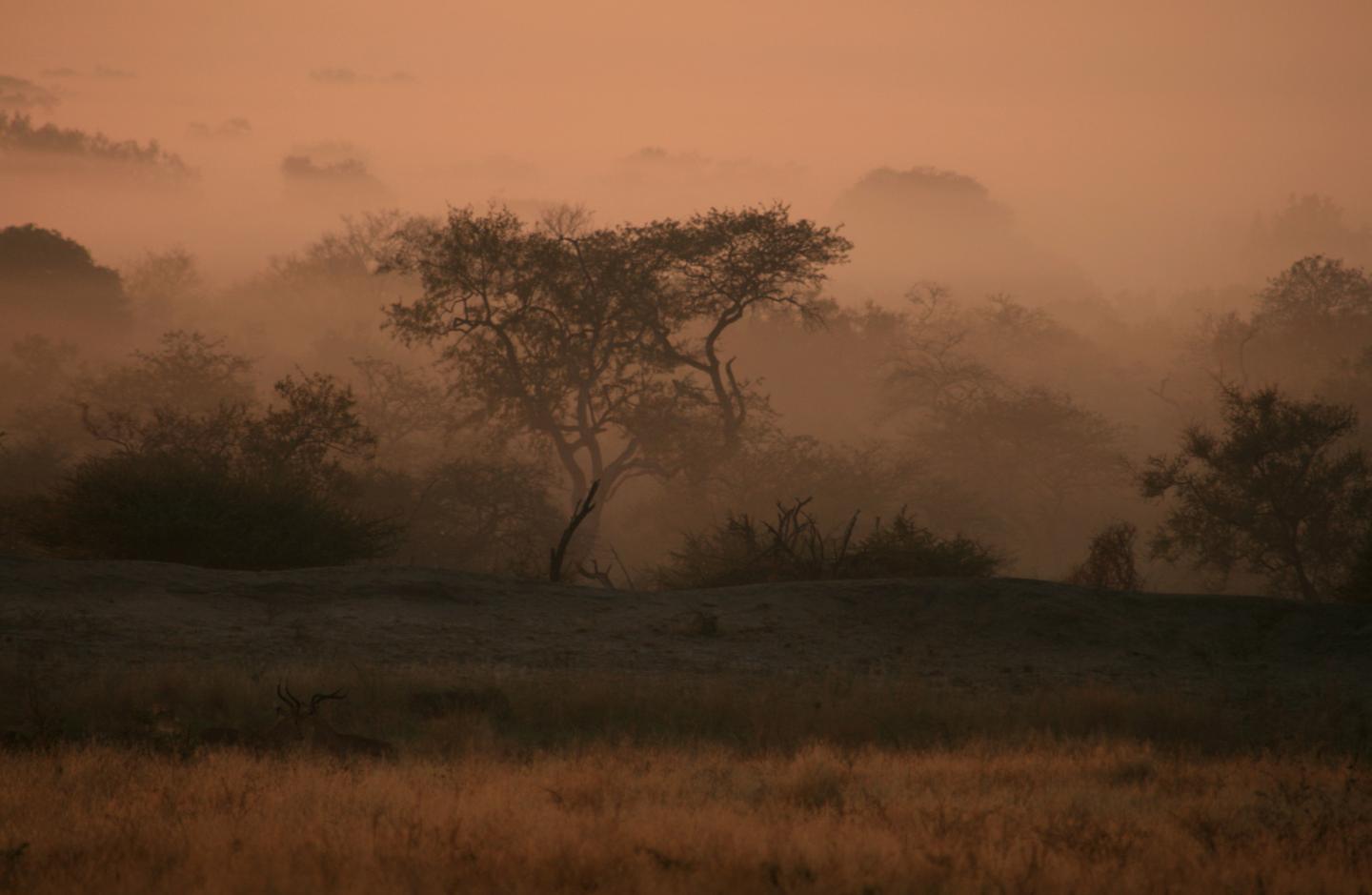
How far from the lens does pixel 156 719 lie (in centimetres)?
1159

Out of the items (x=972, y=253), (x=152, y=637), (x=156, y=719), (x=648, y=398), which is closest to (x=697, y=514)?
(x=648, y=398)

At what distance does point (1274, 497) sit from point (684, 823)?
27355 mm

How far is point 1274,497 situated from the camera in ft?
106

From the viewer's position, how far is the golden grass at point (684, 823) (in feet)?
24.6

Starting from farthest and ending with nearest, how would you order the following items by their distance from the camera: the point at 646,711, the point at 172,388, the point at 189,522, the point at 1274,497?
the point at 172,388, the point at 1274,497, the point at 189,522, the point at 646,711

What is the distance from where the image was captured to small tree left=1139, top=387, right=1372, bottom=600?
32094mm

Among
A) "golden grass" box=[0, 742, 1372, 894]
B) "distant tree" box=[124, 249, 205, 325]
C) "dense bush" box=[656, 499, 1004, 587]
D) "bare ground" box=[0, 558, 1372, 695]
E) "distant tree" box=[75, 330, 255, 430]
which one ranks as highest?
"distant tree" box=[124, 249, 205, 325]

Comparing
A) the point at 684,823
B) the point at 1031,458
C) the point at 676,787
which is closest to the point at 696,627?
the point at 676,787

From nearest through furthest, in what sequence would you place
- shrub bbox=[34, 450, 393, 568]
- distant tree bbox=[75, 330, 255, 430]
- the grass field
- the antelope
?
the grass field
the antelope
shrub bbox=[34, 450, 393, 568]
distant tree bbox=[75, 330, 255, 430]

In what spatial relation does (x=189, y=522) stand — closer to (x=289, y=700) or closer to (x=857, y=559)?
(x=857, y=559)

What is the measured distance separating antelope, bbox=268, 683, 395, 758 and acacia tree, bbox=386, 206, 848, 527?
29.3 metres

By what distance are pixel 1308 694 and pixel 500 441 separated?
104 feet

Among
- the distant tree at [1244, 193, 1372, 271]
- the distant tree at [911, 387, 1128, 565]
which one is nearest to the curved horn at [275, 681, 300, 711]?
the distant tree at [911, 387, 1128, 565]

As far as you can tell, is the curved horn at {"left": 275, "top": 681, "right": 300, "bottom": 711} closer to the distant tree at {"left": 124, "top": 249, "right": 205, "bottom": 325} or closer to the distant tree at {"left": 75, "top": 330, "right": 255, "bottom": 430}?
the distant tree at {"left": 75, "top": 330, "right": 255, "bottom": 430}
